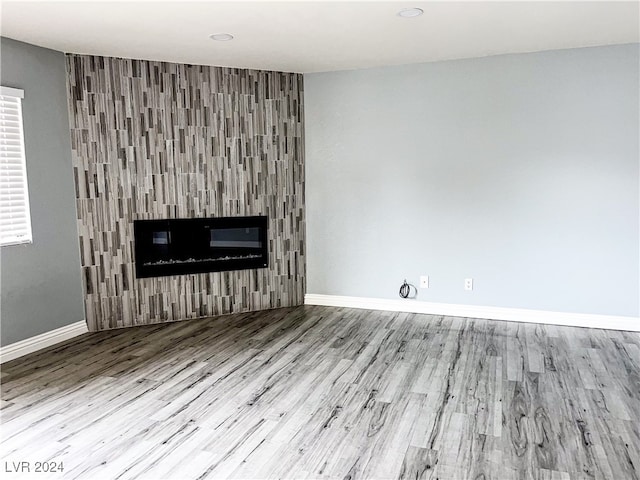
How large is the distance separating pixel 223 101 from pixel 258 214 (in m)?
1.09

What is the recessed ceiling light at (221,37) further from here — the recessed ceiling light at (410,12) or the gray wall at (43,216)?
the gray wall at (43,216)

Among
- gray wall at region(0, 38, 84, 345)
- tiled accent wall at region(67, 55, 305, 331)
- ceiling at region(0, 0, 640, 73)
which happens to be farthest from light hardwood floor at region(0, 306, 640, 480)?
ceiling at region(0, 0, 640, 73)

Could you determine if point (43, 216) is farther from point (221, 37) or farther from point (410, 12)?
point (410, 12)

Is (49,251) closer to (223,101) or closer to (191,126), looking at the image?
(191,126)

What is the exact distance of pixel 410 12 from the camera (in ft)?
10.0

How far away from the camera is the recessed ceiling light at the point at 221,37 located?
11.5 feet

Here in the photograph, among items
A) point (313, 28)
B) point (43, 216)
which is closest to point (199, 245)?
point (43, 216)

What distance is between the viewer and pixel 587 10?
120 inches

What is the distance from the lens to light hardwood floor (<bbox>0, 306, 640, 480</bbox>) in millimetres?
2354

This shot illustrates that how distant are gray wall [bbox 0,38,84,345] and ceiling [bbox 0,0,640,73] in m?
0.22

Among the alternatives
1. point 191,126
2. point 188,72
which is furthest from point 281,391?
point 188,72

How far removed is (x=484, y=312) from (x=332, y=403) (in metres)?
2.18

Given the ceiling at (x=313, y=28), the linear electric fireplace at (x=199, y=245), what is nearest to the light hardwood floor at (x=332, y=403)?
the linear electric fireplace at (x=199, y=245)

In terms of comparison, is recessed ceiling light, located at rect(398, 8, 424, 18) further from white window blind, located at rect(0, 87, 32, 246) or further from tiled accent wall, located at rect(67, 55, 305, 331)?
white window blind, located at rect(0, 87, 32, 246)
